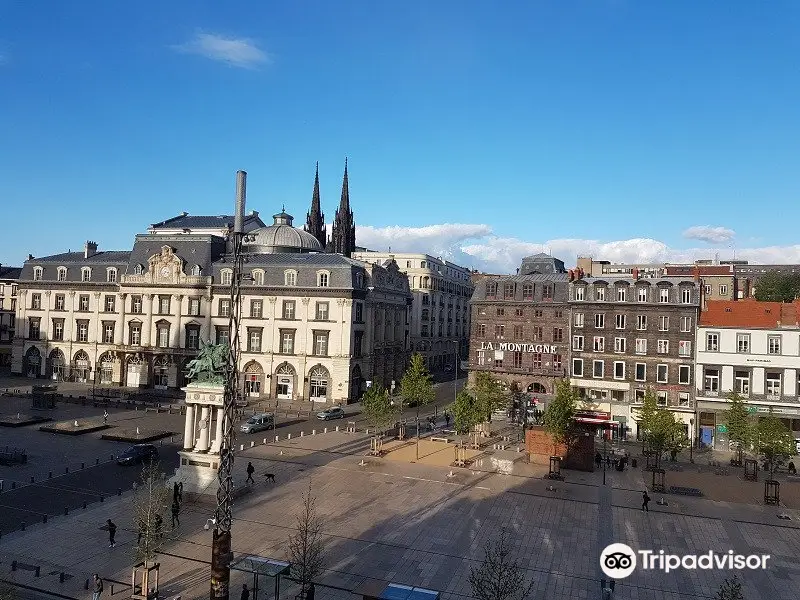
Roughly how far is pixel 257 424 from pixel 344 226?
7741cm

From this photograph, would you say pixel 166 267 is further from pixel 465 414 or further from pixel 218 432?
pixel 218 432

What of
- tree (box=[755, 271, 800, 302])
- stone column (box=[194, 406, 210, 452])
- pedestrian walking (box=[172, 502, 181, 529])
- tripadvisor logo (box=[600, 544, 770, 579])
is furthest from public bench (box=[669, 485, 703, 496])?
tree (box=[755, 271, 800, 302])

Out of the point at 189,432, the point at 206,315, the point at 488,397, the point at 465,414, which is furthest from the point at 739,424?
the point at 206,315

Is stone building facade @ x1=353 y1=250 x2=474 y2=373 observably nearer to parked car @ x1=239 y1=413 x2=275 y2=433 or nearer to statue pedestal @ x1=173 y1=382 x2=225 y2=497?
parked car @ x1=239 y1=413 x2=275 y2=433

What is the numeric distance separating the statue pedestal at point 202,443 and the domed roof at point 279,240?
180 ft

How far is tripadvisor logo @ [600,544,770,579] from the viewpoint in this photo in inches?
1072

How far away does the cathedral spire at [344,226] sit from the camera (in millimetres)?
130375

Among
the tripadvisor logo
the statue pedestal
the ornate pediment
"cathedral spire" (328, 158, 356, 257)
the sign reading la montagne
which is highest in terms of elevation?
"cathedral spire" (328, 158, 356, 257)

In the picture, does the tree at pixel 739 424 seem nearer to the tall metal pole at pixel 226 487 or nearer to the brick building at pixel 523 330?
the brick building at pixel 523 330

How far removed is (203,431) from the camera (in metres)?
37.4

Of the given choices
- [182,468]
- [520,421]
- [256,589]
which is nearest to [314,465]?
[182,468]

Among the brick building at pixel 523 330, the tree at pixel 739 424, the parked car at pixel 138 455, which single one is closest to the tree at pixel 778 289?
the brick building at pixel 523 330

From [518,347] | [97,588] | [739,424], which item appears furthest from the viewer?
[518,347]

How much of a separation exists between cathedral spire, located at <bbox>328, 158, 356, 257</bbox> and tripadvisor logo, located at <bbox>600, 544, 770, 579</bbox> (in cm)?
10510
